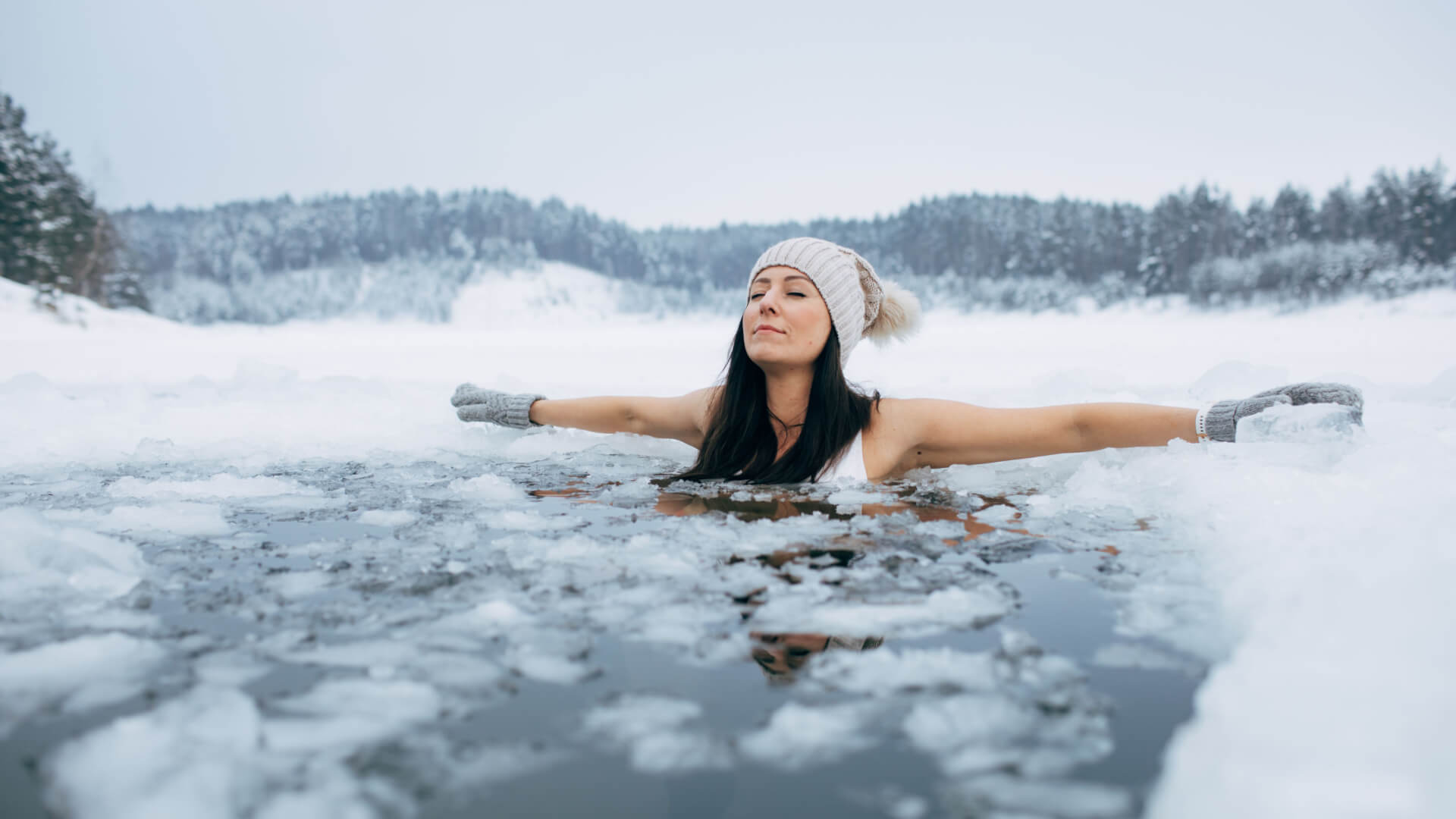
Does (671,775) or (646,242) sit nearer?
(671,775)

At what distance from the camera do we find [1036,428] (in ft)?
9.39

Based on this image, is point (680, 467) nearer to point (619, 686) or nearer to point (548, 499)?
point (548, 499)

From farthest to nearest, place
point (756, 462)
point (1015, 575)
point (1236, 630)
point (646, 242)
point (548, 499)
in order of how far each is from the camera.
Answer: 1. point (646, 242)
2. point (756, 462)
3. point (548, 499)
4. point (1015, 575)
5. point (1236, 630)

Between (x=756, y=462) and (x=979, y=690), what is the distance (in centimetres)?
201

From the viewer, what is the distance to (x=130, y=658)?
1.29 metres

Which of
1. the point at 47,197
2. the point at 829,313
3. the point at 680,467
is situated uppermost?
the point at 47,197

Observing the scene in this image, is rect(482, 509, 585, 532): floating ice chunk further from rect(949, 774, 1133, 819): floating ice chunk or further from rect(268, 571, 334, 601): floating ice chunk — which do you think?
rect(949, 774, 1133, 819): floating ice chunk

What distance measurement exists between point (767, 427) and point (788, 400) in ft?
0.47

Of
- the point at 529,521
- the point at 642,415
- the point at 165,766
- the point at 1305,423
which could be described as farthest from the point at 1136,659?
the point at 642,415

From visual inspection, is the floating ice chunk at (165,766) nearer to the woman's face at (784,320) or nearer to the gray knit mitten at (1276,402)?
the woman's face at (784,320)

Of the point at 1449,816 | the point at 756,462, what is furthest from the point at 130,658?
the point at 756,462

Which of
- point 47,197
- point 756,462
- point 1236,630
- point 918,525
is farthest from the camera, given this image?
point 47,197

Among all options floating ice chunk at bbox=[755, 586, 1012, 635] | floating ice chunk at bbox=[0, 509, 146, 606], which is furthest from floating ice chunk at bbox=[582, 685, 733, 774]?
floating ice chunk at bbox=[0, 509, 146, 606]

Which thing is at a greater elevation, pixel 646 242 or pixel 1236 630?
pixel 646 242
